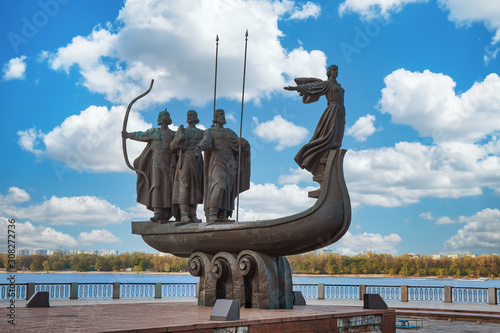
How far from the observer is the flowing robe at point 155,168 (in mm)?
11266

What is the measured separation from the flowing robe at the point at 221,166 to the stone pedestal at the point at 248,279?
115cm

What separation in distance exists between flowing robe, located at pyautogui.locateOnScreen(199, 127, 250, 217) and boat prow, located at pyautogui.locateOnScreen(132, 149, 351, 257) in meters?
0.67

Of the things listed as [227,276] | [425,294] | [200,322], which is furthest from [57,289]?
[425,294]

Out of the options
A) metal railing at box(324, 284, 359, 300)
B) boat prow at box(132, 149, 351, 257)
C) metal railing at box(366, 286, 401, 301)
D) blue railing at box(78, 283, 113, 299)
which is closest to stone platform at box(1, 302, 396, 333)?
boat prow at box(132, 149, 351, 257)

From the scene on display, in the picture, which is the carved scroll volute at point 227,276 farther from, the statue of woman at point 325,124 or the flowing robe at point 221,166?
the statue of woman at point 325,124

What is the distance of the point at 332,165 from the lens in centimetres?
896

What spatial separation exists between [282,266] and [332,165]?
7.15ft

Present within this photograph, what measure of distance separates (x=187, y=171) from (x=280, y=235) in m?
2.81

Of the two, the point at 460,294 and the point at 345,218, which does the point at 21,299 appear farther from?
the point at 460,294

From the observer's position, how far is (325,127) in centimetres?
925

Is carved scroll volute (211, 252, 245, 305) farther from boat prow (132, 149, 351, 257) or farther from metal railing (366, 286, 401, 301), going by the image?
metal railing (366, 286, 401, 301)

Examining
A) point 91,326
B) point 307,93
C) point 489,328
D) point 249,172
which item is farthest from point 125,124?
point 489,328

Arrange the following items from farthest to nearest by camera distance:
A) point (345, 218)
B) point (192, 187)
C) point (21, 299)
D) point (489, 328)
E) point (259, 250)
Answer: point (21, 299) < point (489, 328) < point (192, 187) < point (259, 250) < point (345, 218)

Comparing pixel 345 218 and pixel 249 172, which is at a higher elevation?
pixel 249 172
